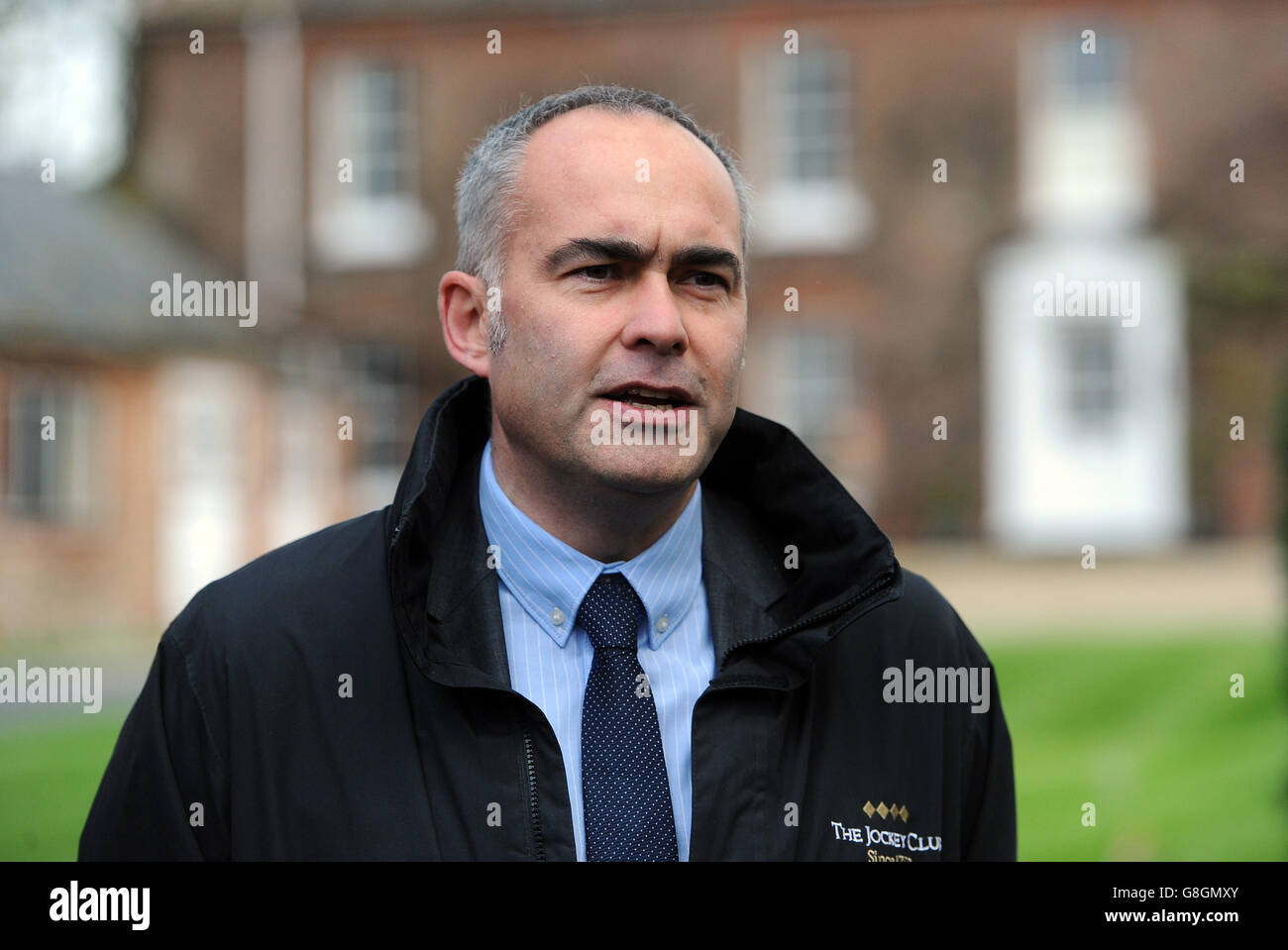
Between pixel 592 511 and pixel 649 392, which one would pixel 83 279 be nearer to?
pixel 592 511

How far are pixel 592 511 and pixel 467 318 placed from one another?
471mm

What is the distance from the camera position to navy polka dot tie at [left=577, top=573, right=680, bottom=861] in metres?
2.19

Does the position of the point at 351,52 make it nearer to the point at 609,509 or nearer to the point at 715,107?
the point at 715,107

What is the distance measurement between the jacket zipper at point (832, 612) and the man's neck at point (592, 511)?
26cm

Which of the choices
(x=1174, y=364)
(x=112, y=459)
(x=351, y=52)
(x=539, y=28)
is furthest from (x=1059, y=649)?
(x=351, y=52)

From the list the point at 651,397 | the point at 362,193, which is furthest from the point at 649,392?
the point at 362,193

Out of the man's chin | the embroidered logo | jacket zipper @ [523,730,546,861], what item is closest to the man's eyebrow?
the man's chin

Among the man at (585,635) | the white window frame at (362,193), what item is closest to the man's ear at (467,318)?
the man at (585,635)

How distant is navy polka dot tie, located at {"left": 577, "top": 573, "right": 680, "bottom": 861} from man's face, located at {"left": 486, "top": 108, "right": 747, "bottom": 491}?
24 cm

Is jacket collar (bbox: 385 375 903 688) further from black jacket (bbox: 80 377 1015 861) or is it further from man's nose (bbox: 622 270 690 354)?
man's nose (bbox: 622 270 690 354)

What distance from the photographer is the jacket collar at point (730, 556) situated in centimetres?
227

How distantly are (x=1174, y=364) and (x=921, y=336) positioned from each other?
328 cm

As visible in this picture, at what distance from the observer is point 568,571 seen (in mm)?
2402

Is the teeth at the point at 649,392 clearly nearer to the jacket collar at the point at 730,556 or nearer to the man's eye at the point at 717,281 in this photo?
the man's eye at the point at 717,281
